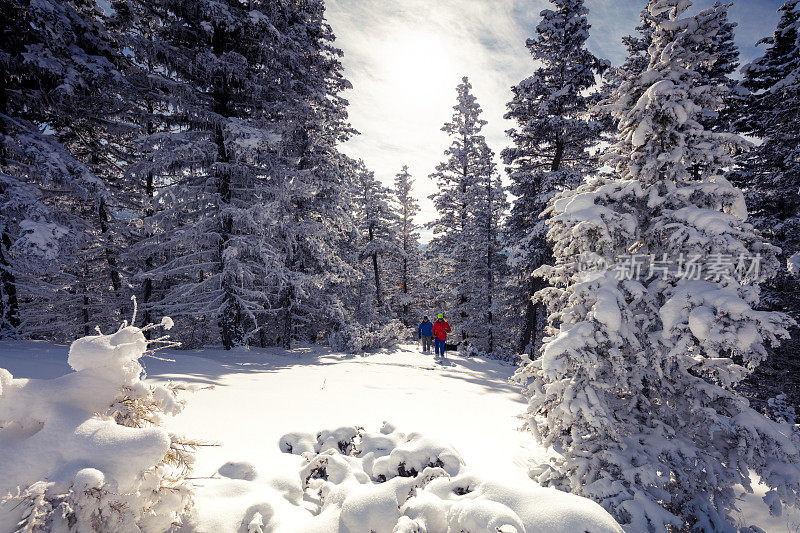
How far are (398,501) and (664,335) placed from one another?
10.4ft

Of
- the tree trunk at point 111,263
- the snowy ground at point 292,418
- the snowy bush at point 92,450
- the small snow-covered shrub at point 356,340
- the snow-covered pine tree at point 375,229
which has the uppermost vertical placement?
the snow-covered pine tree at point 375,229

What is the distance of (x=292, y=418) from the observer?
4.11 m

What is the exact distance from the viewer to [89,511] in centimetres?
141

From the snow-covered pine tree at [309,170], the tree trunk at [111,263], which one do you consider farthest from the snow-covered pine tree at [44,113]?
the snow-covered pine tree at [309,170]

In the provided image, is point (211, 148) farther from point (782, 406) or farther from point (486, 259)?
point (782, 406)

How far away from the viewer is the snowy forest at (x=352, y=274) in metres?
1.96

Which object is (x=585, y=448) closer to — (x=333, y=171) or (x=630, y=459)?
(x=630, y=459)

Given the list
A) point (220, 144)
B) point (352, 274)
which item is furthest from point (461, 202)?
point (220, 144)

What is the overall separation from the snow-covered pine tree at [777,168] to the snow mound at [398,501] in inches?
642

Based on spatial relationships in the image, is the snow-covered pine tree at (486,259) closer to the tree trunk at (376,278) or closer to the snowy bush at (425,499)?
the tree trunk at (376,278)

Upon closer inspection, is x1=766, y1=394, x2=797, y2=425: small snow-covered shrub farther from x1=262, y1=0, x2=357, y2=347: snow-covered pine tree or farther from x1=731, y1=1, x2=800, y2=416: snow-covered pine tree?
x1=262, y1=0, x2=357, y2=347: snow-covered pine tree

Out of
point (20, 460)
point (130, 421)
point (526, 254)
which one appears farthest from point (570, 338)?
point (526, 254)

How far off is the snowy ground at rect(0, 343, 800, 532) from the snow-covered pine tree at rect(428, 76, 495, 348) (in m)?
16.8

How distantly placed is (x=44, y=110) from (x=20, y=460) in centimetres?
1222
